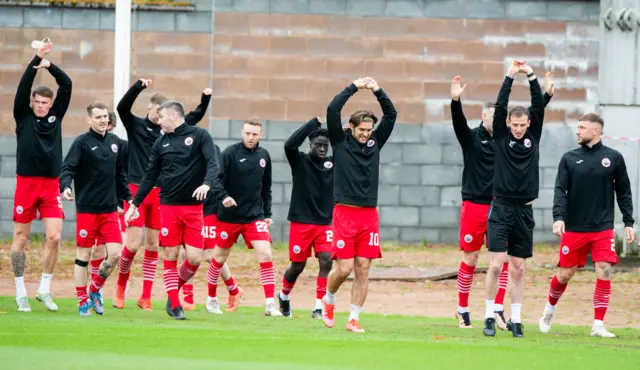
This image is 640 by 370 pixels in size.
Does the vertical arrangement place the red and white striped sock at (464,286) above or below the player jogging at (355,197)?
below

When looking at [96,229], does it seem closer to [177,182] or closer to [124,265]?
[124,265]

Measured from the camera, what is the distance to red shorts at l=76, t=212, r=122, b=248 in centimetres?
1339

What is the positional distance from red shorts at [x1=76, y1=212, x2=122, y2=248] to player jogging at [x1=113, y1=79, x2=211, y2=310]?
809 millimetres

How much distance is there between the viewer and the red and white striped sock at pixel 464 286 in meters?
13.2

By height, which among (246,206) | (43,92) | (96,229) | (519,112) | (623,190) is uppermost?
(43,92)

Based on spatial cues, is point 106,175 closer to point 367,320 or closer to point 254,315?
point 254,315

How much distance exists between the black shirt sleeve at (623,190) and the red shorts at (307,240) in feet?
11.3

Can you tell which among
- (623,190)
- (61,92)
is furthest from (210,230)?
(623,190)

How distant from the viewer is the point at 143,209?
14.6 meters

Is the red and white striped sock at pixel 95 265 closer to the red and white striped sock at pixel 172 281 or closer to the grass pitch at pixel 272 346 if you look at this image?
the grass pitch at pixel 272 346

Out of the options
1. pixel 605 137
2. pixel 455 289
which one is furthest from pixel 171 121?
pixel 605 137

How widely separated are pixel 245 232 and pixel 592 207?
13.5ft

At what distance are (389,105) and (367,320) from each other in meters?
2.81

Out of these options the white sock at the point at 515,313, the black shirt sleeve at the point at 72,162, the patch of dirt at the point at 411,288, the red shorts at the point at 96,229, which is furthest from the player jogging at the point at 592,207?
the black shirt sleeve at the point at 72,162
